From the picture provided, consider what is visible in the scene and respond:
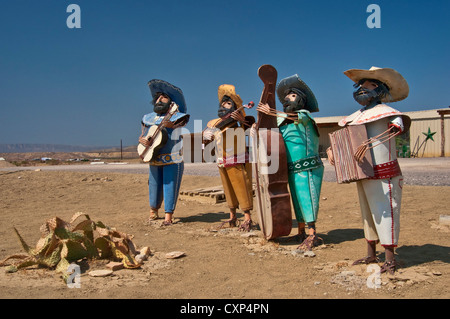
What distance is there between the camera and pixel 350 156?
3.94 meters

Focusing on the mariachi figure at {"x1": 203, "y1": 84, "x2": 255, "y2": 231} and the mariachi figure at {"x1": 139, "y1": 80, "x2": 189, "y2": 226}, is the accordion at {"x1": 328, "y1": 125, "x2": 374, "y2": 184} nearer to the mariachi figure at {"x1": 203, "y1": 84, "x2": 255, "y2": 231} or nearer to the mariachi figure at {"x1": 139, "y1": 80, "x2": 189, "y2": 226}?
the mariachi figure at {"x1": 203, "y1": 84, "x2": 255, "y2": 231}

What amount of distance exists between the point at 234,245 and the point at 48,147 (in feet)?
474

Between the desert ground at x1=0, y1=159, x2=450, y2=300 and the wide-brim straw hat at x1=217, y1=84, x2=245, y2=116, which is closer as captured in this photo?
the desert ground at x1=0, y1=159, x2=450, y2=300

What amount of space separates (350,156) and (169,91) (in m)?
3.88

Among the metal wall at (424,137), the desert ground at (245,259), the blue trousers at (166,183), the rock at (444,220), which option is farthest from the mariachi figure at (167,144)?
the metal wall at (424,137)

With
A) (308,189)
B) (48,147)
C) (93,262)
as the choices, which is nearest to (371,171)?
(308,189)

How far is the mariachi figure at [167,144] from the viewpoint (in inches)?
267

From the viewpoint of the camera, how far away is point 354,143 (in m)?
Answer: 3.90

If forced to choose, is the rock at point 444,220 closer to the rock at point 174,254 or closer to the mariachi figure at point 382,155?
the mariachi figure at point 382,155

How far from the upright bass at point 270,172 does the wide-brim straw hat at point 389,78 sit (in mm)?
1145

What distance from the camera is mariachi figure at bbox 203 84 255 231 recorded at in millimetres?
5961

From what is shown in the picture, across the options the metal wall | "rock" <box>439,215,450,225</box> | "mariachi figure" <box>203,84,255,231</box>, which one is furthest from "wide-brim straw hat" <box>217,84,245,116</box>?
the metal wall

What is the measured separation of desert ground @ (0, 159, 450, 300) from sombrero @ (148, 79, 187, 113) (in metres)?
2.15

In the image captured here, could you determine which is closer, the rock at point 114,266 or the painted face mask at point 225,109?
the rock at point 114,266
